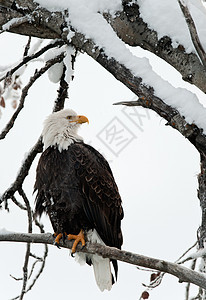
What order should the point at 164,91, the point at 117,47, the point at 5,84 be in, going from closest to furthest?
the point at 164,91
the point at 117,47
the point at 5,84

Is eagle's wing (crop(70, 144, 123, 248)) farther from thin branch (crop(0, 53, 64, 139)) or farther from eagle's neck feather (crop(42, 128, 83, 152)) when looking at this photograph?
thin branch (crop(0, 53, 64, 139))

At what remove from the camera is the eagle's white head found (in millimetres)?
4336

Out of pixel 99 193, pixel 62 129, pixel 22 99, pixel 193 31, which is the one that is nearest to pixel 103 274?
pixel 99 193

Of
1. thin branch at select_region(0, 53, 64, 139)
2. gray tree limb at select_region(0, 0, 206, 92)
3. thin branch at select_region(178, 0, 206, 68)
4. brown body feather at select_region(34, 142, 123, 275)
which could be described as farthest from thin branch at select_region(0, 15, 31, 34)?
brown body feather at select_region(34, 142, 123, 275)

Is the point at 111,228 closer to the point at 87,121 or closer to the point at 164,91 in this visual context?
the point at 87,121

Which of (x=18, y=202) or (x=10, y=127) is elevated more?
(x=10, y=127)

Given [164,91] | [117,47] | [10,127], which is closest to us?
[164,91]

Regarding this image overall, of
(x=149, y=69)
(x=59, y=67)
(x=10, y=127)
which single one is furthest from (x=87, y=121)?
(x=149, y=69)

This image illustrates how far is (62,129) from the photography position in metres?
4.57

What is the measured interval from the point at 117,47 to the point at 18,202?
2.01 meters

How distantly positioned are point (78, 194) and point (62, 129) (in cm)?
90

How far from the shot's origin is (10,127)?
3.76m

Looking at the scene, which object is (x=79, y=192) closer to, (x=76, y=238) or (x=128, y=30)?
(x=76, y=238)

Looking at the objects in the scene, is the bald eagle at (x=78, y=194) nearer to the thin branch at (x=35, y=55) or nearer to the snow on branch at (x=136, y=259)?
the snow on branch at (x=136, y=259)
